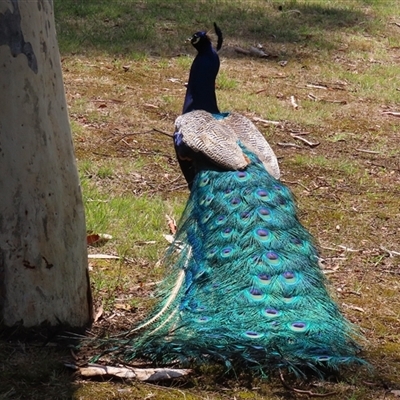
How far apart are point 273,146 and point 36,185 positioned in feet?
11.4

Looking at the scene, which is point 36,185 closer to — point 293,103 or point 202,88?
point 202,88

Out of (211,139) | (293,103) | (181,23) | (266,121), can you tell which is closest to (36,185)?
(211,139)

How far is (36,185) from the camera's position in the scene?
10.9 feet

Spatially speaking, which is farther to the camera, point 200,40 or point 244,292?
point 200,40

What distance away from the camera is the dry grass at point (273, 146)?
11.3ft

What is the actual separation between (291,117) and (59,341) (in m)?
4.13

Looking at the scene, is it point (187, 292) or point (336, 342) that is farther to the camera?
point (187, 292)

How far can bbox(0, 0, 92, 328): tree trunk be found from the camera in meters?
3.20

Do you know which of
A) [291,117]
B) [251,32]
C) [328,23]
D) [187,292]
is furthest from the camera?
[328,23]

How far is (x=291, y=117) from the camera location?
23.8 feet

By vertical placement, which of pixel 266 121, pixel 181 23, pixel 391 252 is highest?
pixel 181 23

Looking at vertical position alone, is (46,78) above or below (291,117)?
above

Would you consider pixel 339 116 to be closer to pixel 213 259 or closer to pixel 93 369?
pixel 213 259

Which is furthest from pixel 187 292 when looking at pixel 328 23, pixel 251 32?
pixel 328 23
